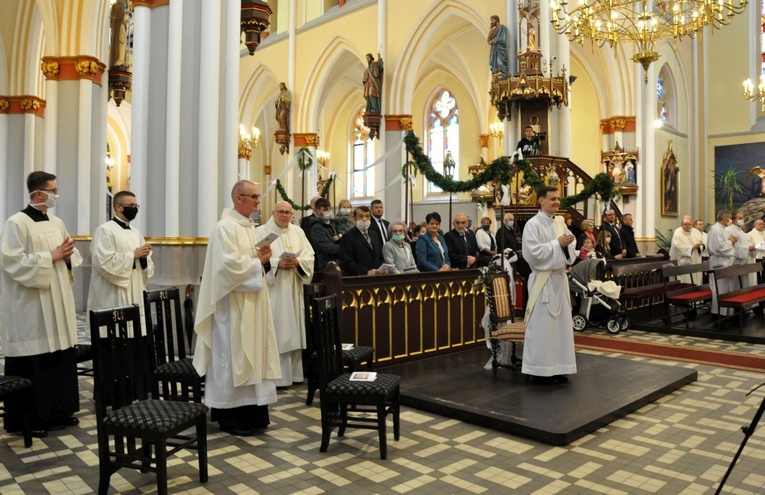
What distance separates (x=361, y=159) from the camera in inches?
979

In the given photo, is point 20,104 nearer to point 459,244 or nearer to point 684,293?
point 459,244

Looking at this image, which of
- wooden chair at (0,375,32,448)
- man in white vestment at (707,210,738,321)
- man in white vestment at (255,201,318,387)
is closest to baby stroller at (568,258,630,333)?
man in white vestment at (707,210,738,321)

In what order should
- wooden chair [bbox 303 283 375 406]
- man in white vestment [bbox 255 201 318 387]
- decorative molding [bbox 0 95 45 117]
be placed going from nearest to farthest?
wooden chair [bbox 303 283 375 406], man in white vestment [bbox 255 201 318 387], decorative molding [bbox 0 95 45 117]

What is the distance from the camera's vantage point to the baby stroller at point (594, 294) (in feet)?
29.6

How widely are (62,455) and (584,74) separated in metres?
18.2

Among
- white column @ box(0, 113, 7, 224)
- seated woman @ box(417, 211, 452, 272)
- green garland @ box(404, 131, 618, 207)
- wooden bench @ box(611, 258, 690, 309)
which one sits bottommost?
wooden bench @ box(611, 258, 690, 309)

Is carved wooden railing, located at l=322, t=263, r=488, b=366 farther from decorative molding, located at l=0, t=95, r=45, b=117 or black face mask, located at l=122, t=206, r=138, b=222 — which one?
decorative molding, located at l=0, t=95, r=45, b=117

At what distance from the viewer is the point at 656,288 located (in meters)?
10.3

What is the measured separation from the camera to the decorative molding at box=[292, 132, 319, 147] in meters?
20.1

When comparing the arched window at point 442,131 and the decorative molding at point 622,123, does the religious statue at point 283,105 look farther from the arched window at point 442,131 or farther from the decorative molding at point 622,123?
the decorative molding at point 622,123

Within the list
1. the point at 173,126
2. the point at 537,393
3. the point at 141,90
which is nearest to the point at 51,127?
the point at 141,90

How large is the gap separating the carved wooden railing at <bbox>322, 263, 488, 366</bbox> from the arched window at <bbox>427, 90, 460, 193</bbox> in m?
14.1

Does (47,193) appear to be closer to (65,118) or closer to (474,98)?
(65,118)

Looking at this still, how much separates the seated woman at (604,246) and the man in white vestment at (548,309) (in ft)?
17.6
